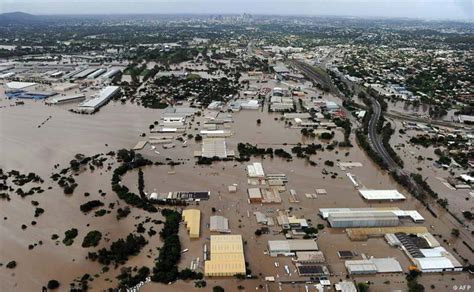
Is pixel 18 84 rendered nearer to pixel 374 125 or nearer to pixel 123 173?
pixel 123 173

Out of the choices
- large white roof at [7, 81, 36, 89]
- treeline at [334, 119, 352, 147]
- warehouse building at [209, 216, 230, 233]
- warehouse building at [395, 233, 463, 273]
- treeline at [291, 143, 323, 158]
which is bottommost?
warehouse building at [395, 233, 463, 273]

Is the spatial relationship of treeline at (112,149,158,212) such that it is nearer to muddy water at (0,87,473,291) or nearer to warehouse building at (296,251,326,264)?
muddy water at (0,87,473,291)

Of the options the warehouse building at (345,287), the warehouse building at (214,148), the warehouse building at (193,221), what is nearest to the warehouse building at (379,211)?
the warehouse building at (345,287)

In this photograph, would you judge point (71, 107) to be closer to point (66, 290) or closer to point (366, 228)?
point (66, 290)

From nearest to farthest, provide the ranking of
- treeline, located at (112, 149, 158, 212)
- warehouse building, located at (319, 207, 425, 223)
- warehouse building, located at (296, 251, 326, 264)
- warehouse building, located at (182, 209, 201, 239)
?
warehouse building, located at (296, 251, 326, 264)
warehouse building, located at (182, 209, 201, 239)
warehouse building, located at (319, 207, 425, 223)
treeline, located at (112, 149, 158, 212)

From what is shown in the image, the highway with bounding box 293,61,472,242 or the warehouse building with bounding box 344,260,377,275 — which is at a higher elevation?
the highway with bounding box 293,61,472,242

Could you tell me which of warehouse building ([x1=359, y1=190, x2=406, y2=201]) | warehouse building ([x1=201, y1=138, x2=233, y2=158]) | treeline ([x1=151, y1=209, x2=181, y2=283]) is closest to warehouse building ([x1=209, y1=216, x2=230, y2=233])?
treeline ([x1=151, y1=209, x2=181, y2=283])
